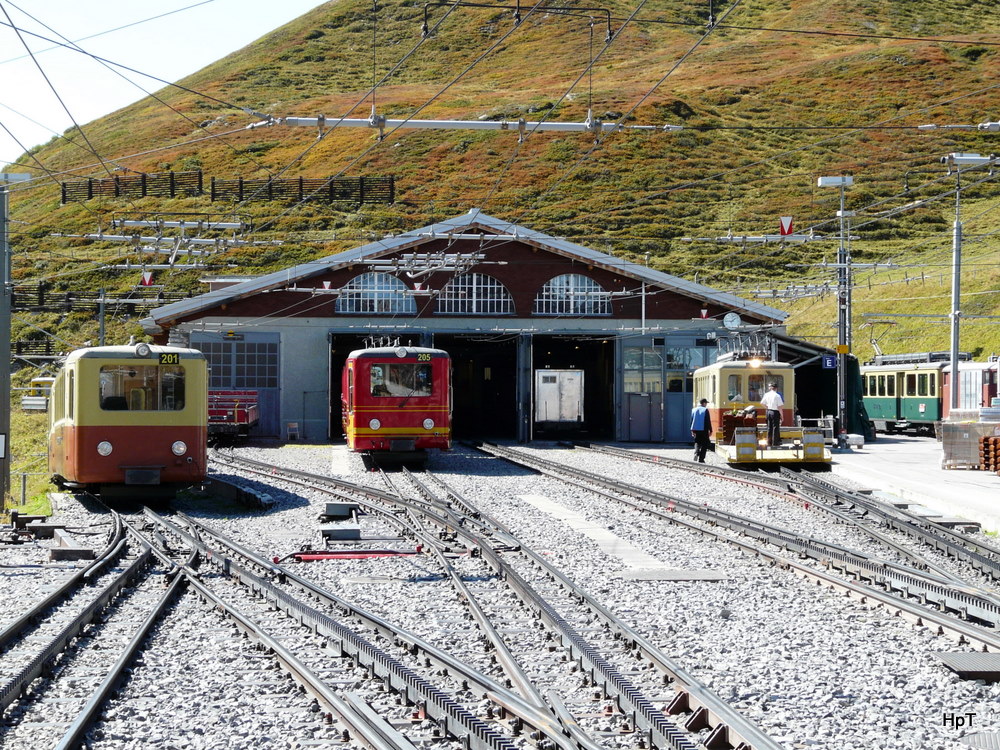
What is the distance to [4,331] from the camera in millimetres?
19344

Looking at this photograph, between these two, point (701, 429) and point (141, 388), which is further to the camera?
point (701, 429)

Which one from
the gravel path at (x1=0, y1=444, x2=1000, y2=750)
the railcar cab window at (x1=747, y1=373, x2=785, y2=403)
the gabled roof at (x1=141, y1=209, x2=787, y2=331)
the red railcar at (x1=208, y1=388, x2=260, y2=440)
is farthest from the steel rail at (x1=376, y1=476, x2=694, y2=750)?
the gabled roof at (x1=141, y1=209, x2=787, y2=331)

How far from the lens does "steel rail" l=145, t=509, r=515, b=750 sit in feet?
20.1

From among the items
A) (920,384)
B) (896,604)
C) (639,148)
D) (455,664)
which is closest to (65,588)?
(455,664)

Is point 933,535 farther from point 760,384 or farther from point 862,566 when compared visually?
point 760,384

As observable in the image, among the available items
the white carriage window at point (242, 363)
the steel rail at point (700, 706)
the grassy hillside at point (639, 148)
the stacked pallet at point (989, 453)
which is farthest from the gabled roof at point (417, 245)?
the steel rail at point (700, 706)

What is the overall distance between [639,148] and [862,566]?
98152mm

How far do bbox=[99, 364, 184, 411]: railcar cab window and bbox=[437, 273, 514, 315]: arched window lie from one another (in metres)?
22.7

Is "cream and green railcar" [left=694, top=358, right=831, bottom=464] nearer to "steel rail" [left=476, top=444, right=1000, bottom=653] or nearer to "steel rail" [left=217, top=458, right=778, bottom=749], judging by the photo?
"steel rail" [left=476, top=444, right=1000, bottom=653]

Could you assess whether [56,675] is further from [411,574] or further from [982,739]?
[982,739]

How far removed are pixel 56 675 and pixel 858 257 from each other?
239 feet

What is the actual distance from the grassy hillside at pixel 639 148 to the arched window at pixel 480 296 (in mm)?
7861

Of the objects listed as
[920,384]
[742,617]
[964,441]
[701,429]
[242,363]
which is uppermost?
[242,363]

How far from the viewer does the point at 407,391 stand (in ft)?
87.3
